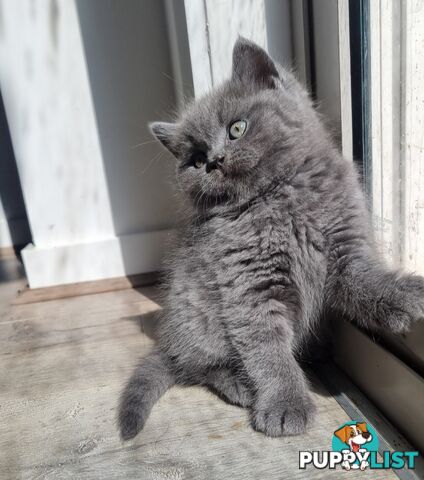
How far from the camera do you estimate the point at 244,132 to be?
0.88 m

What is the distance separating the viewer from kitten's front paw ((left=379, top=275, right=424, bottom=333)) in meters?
0.70

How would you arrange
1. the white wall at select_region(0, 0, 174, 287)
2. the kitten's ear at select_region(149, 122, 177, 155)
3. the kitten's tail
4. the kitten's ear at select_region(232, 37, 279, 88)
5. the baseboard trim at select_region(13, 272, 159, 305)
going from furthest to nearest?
the baseboard trim at select_region(13, 272, 159, 305), the white wall at select_region(0, 0, 174, 287), the kitten's ear at select_region(149, 122, 177, 155), the kitten's ear at select_region(232, 37, 279, 88), the kitten's tail

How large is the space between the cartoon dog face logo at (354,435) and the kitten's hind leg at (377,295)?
18 centimetres

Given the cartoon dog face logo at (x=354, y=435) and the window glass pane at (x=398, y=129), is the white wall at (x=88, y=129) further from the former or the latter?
the cartoon dog face logo at (x=354, y=435)

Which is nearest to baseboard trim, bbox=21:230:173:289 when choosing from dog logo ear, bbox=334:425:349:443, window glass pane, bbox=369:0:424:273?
window glass pane, bbox=369:0:424:273

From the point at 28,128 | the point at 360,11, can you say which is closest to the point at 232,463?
the point at 360,11

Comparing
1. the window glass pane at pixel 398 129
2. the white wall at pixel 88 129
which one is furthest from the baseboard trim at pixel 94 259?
the window glass pane at pixel 398 129

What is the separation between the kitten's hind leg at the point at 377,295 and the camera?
71 cm

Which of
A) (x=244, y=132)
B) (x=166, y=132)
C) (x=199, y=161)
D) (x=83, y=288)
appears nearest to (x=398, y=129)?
(x=244, y=132)

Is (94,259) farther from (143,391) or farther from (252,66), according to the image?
(252,66)

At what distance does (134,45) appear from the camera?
4.93ft

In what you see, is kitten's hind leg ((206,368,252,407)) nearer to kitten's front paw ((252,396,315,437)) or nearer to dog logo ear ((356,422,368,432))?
kitten's front paw ((252,396,315,437))

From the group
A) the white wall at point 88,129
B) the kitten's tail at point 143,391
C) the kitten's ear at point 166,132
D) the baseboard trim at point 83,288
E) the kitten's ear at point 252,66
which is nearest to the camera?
the kitten's tail at point 143,391

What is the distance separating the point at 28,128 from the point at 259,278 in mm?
1077
